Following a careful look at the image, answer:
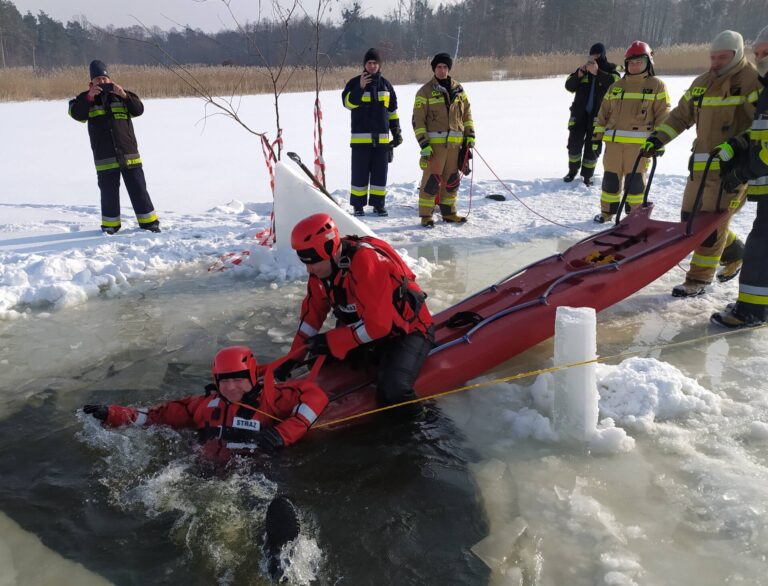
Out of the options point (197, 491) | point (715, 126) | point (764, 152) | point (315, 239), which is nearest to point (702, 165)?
point (715, 126)

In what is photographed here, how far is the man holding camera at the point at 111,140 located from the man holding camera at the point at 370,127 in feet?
8.71

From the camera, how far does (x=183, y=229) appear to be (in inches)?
299

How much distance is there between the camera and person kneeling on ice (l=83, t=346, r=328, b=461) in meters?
3.28

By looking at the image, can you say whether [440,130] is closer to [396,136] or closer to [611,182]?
[396,136]

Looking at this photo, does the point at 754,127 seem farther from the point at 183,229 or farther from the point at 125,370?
the point at 183,229

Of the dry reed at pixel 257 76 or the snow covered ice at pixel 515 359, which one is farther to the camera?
the dry reed at pixel 257 76

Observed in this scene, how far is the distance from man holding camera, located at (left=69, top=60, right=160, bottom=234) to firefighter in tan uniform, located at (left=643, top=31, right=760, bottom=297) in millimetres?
5726

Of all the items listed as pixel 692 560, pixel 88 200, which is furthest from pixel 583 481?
pixel 88 200

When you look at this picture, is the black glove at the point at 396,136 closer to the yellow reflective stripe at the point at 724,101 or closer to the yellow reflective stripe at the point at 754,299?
the yellow reflective stripe at the point at 724,101

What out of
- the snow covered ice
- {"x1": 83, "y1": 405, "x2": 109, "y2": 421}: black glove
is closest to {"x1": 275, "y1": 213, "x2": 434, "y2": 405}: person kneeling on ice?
the snow covered ice

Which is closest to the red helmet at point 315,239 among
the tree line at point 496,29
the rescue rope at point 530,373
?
the rescue rope at point 530,373

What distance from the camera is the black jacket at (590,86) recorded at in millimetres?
8750

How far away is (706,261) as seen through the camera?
525 cm

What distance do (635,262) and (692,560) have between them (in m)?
2.71
